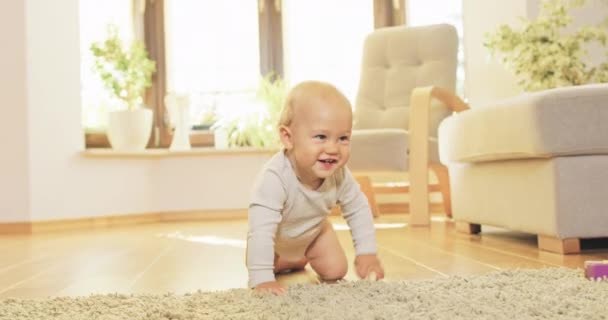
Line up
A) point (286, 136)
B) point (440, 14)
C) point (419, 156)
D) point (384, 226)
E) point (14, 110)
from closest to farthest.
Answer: point (286, 136) → point (419, 156) → point (384, 226) → point (14, 110) → point (440, 14)

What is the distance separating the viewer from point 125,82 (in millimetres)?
4848

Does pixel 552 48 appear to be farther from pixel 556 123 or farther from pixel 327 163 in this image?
pixel 327 163

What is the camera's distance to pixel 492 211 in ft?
7.62

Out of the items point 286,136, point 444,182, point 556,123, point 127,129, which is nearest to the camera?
point 286,136

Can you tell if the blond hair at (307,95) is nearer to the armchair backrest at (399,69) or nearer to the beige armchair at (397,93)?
the beige armchair at (397,93)

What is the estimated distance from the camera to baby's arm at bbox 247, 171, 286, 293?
1354mm

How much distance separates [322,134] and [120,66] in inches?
145

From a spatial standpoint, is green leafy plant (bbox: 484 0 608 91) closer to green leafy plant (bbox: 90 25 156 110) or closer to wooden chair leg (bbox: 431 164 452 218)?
wooden chair leg (bbox: 431 164 452 218)

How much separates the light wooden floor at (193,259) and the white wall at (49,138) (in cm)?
83

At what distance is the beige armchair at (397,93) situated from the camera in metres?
3.60

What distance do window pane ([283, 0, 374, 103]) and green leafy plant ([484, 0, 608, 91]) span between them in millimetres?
2115

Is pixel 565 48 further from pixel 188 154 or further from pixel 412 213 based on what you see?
pixel 188 154

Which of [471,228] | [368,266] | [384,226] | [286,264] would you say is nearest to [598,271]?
[368,266]

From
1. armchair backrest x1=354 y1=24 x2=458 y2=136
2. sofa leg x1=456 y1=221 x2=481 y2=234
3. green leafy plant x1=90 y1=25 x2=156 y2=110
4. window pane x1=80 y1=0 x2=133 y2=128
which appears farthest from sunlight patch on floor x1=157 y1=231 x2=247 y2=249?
window pane x1=80 y1=0 x2=133 y2=128
